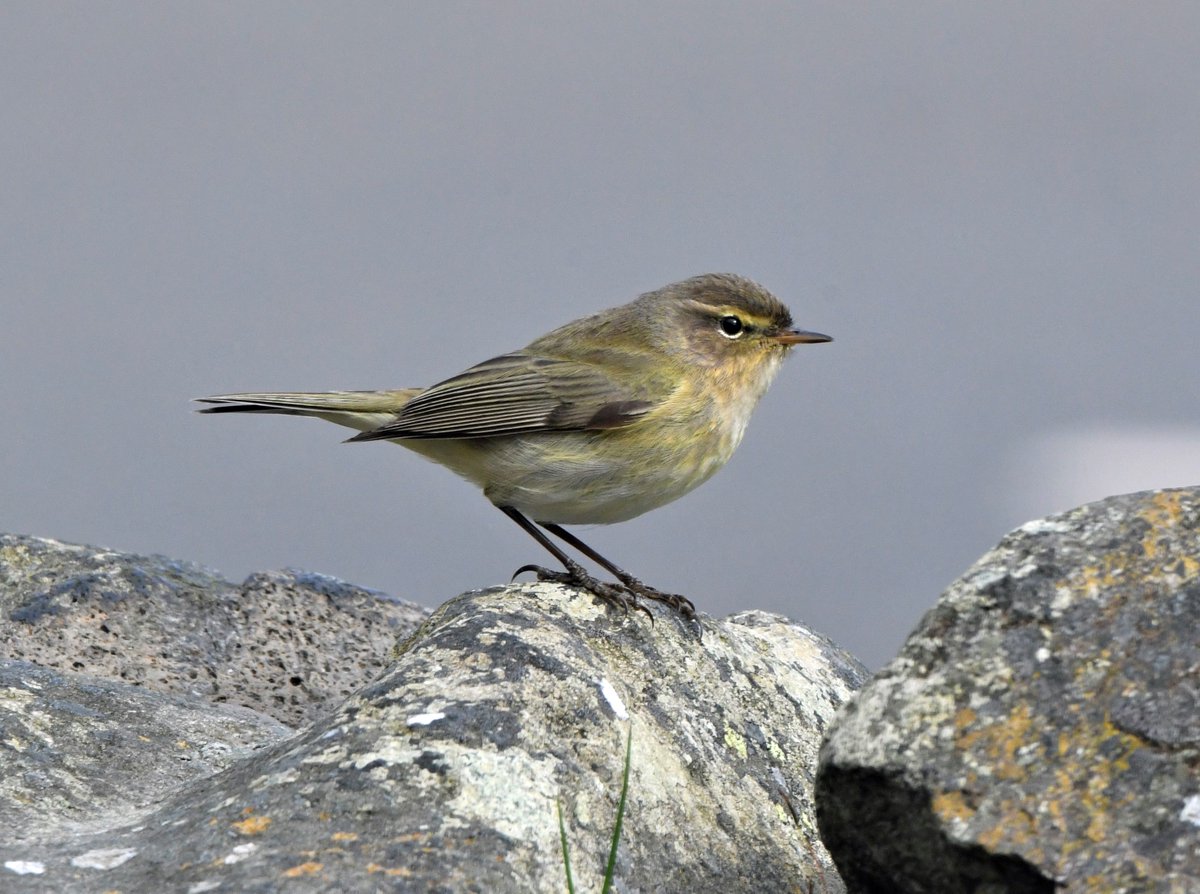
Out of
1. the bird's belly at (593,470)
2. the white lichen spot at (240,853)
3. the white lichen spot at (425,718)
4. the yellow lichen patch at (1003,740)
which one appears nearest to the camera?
the yellow lichen patch at (1003,740)

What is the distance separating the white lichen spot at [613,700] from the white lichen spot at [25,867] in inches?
62.7

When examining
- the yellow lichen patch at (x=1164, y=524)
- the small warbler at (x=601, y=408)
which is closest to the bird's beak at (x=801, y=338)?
the small warbler at (x=601, y=408)

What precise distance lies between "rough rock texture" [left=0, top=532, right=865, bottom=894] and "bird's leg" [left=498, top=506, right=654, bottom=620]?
7 centimetres

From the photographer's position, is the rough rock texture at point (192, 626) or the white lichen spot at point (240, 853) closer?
the white lichen spot at point (240, 853)

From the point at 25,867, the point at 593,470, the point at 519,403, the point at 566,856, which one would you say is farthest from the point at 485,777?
the point at 519,403

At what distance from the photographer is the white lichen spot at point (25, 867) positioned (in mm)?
3352

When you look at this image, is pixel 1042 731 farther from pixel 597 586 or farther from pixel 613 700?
pixel 597 586

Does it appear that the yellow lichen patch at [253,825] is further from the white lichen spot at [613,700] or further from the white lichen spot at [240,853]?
the white lichen spot at [613,700]

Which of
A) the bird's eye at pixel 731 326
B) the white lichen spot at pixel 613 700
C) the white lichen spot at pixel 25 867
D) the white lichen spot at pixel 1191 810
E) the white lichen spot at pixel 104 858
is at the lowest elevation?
the white lichen spot at pixel 25 867

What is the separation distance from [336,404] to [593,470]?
5.45 ft

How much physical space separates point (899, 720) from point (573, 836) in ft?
3.05

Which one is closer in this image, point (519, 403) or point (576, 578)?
point (576, 578)

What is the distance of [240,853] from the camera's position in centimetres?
326

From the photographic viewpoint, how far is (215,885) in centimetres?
315
